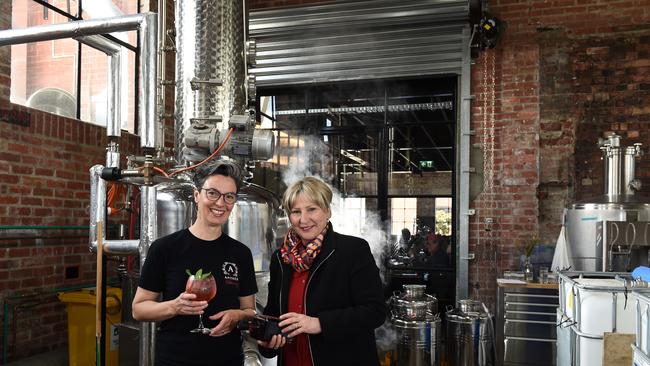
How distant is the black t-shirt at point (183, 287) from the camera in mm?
1846

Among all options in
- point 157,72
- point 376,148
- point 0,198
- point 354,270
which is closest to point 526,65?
point 376,148

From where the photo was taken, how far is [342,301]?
1917 millimetres

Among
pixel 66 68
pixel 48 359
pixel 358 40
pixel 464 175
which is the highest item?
pixel 358 40

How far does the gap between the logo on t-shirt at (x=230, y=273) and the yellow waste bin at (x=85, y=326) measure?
2323 mm

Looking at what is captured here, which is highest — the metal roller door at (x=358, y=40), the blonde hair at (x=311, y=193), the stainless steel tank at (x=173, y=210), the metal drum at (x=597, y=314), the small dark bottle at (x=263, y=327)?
the metal roller door at (x=358, y=40)

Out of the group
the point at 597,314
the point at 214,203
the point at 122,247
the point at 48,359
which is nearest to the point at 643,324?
the point at 597,314

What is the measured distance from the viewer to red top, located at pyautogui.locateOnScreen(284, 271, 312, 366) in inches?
74.9

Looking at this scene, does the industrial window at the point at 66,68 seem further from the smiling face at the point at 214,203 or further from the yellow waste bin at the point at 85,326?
the smiling face at the point at 214,203

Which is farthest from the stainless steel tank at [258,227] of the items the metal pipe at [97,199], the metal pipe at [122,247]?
the metal pipe at [97,199]

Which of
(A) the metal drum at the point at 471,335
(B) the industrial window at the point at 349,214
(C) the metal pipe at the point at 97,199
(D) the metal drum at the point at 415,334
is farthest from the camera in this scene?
(B) the industrial window at the point at 349,214

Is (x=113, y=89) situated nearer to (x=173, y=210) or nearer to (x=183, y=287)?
→ (x=173, y=210)

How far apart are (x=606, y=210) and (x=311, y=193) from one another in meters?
3.65

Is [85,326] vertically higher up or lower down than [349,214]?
lower down

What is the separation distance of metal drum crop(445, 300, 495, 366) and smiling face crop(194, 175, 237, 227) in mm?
3235
